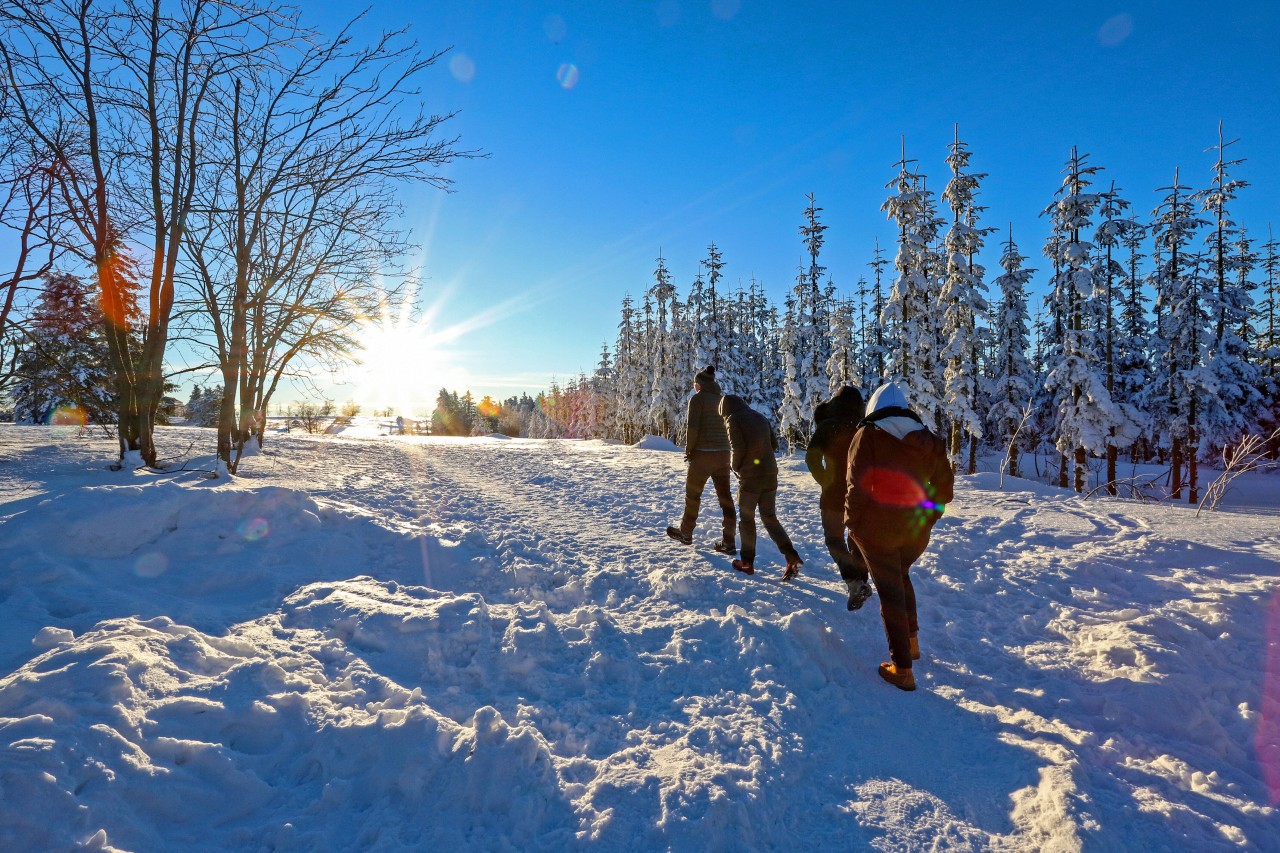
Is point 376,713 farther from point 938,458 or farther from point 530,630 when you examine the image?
point 938,458

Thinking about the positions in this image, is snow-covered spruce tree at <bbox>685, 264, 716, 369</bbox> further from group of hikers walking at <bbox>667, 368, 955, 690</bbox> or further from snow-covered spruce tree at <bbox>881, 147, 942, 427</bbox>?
group of hikers walking at <bbox>667, 368, 955, 690</bbox>

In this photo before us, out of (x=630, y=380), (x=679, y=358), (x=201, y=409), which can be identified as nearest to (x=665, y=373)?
(x=679, y=358)

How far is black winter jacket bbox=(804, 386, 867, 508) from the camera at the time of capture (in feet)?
17.1

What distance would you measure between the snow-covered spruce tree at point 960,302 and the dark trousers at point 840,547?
747 inches

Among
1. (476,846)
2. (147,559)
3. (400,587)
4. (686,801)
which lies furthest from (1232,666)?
(147,559)

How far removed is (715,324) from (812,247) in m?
7.95

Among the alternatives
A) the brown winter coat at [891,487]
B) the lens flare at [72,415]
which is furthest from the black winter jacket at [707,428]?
the lens flare at [72,415]

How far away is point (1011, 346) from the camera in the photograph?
28.5 m

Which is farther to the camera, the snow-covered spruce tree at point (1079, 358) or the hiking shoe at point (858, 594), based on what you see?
the snow-covered spruce tree at point (1079, 358)

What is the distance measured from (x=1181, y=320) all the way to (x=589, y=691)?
3233 centimetres

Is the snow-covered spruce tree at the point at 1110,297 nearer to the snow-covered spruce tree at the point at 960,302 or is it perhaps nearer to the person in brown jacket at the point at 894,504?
the snow-covered spruce tree at the point at 960,302

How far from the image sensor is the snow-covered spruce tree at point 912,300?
2150 cm

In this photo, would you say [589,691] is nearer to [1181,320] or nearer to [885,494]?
[885,494]

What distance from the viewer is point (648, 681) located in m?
3.84
